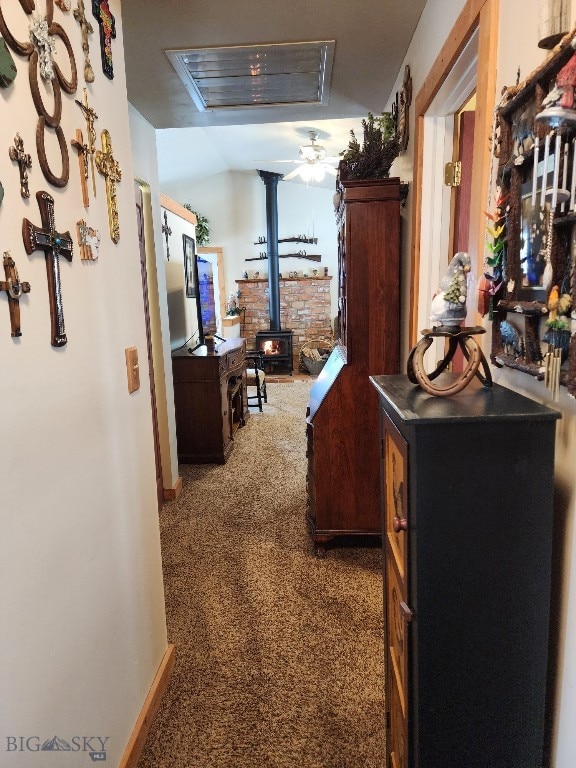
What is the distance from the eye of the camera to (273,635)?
6.02ft

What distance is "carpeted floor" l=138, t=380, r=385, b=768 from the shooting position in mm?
1395

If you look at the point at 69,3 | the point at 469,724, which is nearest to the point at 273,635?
the point at 469,724

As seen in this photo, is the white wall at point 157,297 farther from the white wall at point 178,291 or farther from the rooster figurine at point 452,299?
the rooster figurine at point 452,299

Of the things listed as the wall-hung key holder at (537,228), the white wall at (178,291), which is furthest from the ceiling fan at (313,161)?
the wall-hung key holder at (537,228)

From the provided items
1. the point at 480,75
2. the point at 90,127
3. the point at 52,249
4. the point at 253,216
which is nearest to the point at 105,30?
the point at 90,127

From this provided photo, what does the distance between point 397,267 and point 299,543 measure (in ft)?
5.02

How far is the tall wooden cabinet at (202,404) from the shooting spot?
3572 millimetres

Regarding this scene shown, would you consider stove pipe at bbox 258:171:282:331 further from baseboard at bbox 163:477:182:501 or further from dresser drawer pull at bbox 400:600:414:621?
dresser drawer pull at bbox 400:600:414:621

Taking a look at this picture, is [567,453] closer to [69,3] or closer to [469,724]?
[469,724]

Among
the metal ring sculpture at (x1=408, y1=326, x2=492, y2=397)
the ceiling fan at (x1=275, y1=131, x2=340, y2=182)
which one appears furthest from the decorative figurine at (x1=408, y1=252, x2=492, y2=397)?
the ceiling fan at (x1=275, y1=131, x2=340, y2=182)

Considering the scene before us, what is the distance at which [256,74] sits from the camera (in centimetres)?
231

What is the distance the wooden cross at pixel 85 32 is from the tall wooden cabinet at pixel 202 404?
245cm

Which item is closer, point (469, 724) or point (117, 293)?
point (469, 724)

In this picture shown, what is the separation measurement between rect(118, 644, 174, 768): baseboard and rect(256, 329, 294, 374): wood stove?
5.92 m
